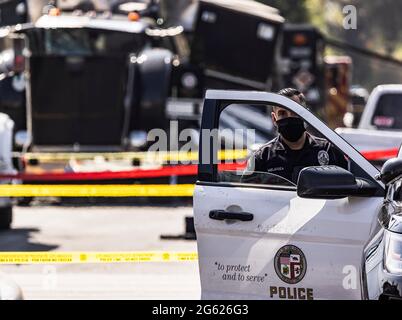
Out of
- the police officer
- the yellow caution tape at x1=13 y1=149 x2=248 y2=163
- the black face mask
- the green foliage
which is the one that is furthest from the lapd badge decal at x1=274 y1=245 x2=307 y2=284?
the green foliage

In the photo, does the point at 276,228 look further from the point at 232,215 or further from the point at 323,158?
the point at 323,158

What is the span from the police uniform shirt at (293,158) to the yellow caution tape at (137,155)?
1046 cm

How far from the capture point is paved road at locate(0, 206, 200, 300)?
32.3ft

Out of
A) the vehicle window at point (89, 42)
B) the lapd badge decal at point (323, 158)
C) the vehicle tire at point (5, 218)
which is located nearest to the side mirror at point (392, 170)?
the lapd badge decal at point (323, 158)

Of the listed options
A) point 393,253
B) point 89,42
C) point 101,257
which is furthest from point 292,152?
point 89,42

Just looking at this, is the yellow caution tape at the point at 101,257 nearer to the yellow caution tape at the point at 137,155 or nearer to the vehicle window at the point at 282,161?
the vehicle window at the point at 282,161

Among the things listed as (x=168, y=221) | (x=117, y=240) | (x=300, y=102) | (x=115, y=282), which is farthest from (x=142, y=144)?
(x=300, y=102)

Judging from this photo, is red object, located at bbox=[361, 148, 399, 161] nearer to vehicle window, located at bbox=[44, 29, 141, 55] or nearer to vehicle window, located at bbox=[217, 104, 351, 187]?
vehicle window, located at bbox=[217, 104, 351, 187]

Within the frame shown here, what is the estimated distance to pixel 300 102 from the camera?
688 centimetres

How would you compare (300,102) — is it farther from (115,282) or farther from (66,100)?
(66,100)

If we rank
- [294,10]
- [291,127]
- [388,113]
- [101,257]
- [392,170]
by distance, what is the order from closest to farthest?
[392,170]
[291,127]
[101,257]
[388,113]
[294,10]

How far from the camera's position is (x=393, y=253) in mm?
5129

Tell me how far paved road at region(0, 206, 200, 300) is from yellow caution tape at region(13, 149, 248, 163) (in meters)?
0.77

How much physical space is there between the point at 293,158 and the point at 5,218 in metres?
8.54
